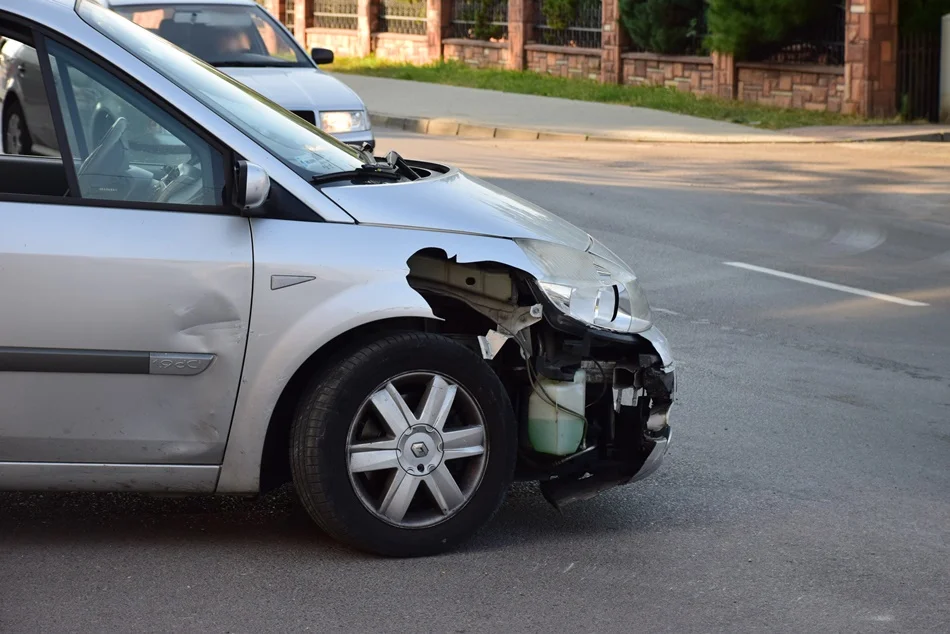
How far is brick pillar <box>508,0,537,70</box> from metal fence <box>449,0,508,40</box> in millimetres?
964

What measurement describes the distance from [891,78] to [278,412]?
17415mm

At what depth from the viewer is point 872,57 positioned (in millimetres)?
20422

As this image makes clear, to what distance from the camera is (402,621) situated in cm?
→ 428

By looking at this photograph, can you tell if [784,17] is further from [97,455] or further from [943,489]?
Result: [97,455]

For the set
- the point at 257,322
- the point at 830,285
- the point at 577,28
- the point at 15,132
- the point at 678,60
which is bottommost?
the point at 830,285

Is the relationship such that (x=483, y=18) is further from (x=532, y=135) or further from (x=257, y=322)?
(x=257, y=322)

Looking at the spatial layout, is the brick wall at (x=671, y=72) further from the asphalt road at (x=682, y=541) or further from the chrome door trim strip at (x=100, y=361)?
the chrome door trim strip at (x=100, y=361)

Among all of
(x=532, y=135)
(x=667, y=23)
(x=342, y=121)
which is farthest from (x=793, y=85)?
(x=342, y=121)

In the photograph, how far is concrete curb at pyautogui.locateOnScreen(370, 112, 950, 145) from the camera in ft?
61.5

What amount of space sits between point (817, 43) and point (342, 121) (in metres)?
11.5

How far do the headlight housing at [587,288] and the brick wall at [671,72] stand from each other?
1886cm

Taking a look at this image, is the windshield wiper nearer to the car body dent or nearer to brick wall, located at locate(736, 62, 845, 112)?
the car body dent

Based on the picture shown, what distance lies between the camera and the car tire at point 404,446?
4629mm

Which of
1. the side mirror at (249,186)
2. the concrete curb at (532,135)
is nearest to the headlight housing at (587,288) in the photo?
the side mirror at (249,186)
